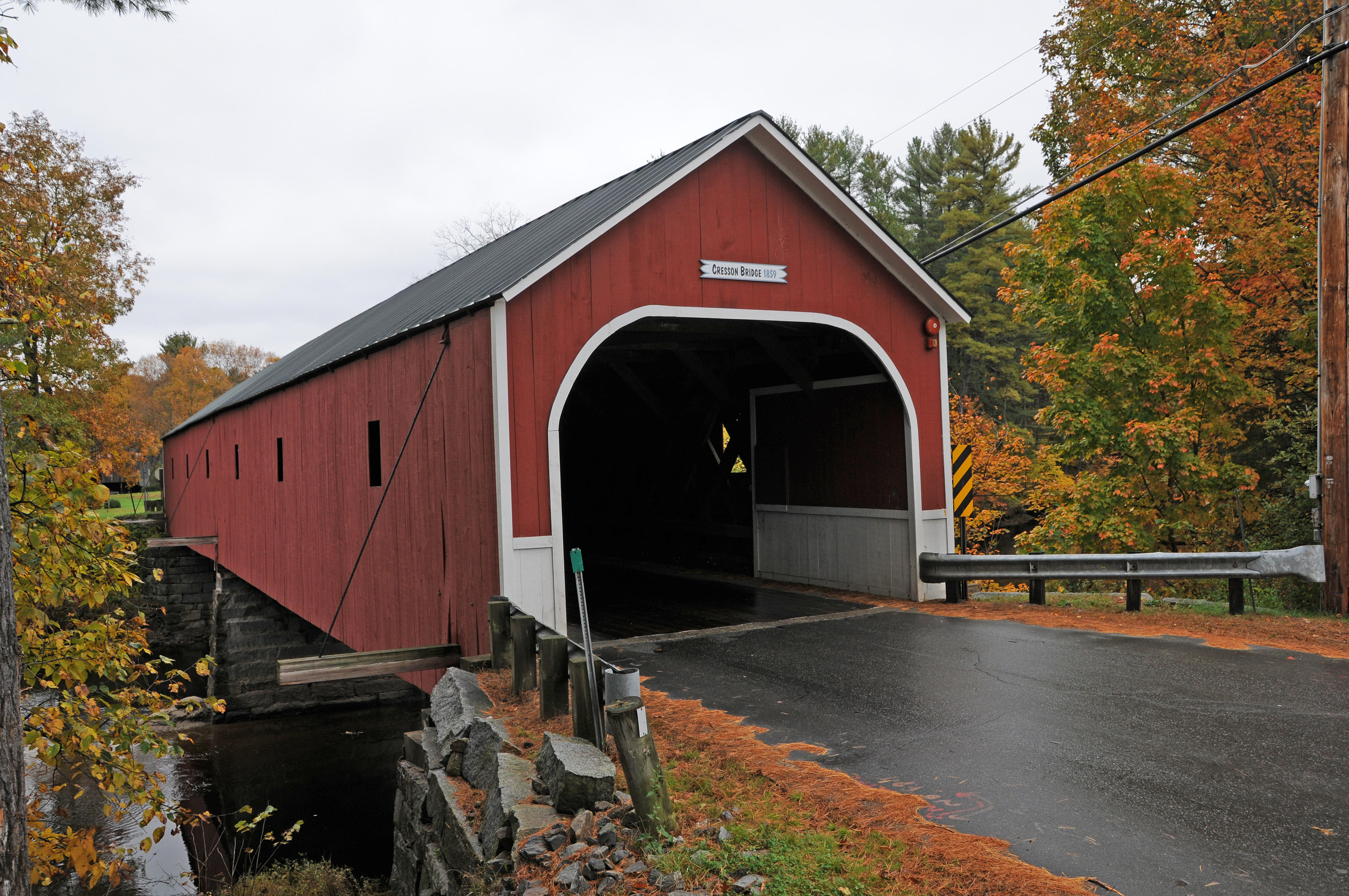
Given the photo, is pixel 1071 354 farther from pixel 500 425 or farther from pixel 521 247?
pixel 500 425

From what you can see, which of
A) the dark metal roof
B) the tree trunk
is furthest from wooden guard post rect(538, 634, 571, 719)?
the dark metal roof

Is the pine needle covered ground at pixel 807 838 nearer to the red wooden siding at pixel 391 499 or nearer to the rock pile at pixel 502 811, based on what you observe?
the rock pile at pixel 502 811

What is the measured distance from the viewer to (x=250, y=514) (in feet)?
55.9

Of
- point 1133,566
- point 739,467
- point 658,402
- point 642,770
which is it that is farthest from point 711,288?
point 739,467

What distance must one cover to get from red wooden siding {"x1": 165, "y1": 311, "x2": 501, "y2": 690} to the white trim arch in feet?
0.99

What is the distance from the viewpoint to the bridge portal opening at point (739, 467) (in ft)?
33.5

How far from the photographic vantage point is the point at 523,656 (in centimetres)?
616

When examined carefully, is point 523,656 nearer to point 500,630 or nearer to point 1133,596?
point 500,630

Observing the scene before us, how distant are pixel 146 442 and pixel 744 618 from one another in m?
26.7

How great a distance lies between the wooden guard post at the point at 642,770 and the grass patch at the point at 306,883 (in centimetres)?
716

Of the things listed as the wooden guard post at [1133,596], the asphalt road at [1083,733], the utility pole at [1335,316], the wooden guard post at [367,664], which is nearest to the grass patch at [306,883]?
the wooden guard post at [367,664]

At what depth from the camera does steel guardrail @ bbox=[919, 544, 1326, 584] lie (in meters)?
8.05

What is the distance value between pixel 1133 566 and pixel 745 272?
14.9 ft

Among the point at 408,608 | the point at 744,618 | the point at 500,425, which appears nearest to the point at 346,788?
the point at 408,608
